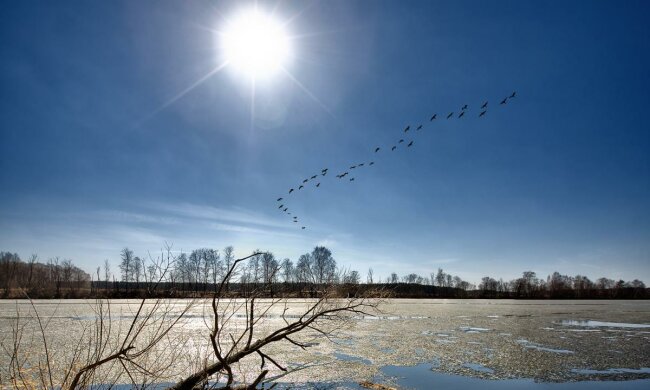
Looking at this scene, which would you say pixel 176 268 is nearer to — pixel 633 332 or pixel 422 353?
pixel 422 353

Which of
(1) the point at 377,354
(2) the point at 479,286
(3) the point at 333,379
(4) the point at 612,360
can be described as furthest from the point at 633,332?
(2) the point at 479,286

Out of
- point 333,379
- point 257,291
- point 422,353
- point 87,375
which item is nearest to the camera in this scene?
point 87,375

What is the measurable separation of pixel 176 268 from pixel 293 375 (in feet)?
17.9

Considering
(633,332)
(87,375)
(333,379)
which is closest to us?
(87,375)

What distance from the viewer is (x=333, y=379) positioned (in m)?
8.66

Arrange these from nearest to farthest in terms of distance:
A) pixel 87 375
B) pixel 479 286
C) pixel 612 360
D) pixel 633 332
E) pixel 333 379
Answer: pixel 87 375, pixel 333 379, pixel 612 360, pixel 633 332, pixel 479 286

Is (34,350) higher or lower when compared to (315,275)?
lower

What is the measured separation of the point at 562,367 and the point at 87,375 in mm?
10704

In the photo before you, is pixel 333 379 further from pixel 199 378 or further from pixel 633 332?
pixel 633 332

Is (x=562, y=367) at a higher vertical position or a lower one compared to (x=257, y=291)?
lower

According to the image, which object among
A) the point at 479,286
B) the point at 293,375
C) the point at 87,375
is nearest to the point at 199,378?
the point at 87,375

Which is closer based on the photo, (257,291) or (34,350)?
(257,291)

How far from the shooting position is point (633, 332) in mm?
17172

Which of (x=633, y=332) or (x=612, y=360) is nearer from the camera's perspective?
(x=612, y=360)
